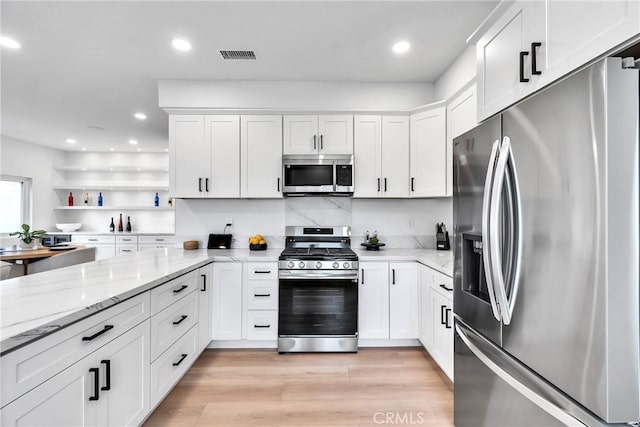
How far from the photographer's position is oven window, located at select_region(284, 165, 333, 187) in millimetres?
3203

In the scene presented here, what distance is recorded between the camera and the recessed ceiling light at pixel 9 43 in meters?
2.43

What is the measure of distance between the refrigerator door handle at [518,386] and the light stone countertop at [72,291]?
63 cm

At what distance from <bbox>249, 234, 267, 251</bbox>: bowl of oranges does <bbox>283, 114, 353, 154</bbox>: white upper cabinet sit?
3.23 feet

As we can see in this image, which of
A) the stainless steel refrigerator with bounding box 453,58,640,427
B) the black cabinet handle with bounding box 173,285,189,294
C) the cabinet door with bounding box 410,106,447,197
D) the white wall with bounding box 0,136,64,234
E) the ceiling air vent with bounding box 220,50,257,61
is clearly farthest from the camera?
the white wall with bounding box 0,136,64,234

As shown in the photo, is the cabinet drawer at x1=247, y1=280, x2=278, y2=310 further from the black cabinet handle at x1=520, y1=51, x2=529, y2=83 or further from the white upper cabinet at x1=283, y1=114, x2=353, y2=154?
the black cabinet handle at x1=520, y1=51, x2=529, y2=83

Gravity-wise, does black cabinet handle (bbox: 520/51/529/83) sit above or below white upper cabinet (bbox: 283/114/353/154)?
below

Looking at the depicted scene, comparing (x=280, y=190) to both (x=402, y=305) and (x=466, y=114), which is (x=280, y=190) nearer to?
(x=402, y=305)

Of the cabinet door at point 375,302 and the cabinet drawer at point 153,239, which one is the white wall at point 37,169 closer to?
the cabinet drawer at point 153,239

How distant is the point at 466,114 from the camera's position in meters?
2.51

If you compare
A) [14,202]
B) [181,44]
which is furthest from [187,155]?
[14,202]

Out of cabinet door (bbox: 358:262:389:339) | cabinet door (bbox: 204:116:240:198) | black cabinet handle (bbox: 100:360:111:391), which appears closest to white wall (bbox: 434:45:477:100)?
cabinet door (bbox: 358:262:389:339)

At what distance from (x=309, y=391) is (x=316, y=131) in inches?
93.5

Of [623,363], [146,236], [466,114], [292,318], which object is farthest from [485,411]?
[146,236]

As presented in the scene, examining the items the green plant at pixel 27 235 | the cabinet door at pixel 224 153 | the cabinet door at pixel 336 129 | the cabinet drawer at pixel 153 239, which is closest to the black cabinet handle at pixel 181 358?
the cabinet door at pixel 224 153
